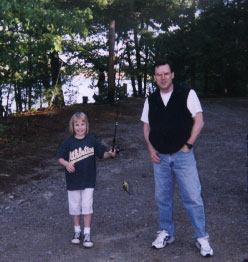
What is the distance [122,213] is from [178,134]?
2184mm

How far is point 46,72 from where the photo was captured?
19531 mm

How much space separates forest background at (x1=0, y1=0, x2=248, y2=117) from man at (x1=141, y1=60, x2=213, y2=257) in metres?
10.4

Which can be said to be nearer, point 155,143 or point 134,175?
point 155,143

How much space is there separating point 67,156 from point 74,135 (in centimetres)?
26

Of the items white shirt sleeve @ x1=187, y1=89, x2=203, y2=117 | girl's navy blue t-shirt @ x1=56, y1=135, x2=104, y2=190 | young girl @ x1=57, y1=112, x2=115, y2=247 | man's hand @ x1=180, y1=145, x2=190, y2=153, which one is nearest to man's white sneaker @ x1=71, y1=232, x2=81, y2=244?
young girl @ x1=57, y1=112, x2=115, y2=247

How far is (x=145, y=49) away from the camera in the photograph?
2439 centimetres

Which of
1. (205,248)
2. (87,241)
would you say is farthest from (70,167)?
(205,248)

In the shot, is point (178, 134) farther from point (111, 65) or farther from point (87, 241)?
point (111, 65)

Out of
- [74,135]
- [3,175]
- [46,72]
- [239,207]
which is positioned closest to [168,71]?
[74,135]

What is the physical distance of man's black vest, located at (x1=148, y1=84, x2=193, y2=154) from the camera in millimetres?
3959

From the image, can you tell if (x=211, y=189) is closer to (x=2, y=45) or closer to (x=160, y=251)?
(x=160, y=251)

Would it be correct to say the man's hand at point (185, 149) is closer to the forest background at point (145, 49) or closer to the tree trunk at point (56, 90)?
the forest background at point (145, 49)

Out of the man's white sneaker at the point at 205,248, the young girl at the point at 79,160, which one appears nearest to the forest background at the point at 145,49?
the young girl at the point at 79,160

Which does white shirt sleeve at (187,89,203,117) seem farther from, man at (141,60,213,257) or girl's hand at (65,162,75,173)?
girl's hand at (65,162,75,173)
